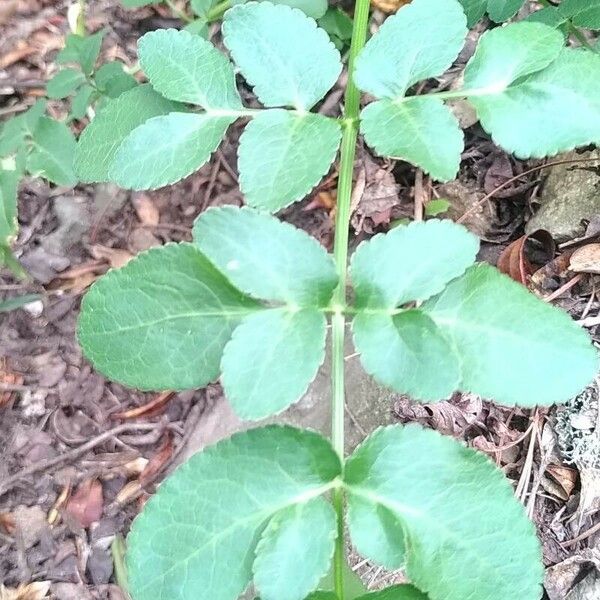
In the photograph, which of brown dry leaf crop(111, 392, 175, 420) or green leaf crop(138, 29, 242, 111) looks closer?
green leaf crop(138, 29, 242, 111)

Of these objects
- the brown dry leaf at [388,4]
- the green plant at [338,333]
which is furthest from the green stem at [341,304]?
the brown dry leaf at [388,4]

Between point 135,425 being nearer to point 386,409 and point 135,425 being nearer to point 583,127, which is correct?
point 386,409

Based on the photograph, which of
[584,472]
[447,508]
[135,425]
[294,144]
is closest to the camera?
[447,508]

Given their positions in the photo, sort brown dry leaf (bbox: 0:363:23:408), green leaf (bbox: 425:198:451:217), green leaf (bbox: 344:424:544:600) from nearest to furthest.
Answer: green leaf (bbox: 344:424:544:600) < green leaf (bbox: 425:198:451:217) < brown dry leaf (bbox: 0:363:23:408)

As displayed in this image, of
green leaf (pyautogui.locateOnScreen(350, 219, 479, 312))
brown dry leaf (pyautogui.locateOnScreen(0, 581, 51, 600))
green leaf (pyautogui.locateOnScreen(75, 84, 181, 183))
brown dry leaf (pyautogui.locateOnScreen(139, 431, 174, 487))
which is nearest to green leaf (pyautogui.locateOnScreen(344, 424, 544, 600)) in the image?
green leaf (pyautogui.locateOnScreen(350, 219, 479, 312))

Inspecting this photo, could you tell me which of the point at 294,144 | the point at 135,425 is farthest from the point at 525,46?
the point at 135,425

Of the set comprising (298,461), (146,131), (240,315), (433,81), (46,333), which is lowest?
(46,333)

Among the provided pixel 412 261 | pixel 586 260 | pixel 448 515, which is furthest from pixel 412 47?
pixel 586 260

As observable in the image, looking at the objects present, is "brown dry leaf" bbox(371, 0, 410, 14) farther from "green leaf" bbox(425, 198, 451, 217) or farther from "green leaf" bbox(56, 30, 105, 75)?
"green leaf" bbox(56, 30, 105, 75)
